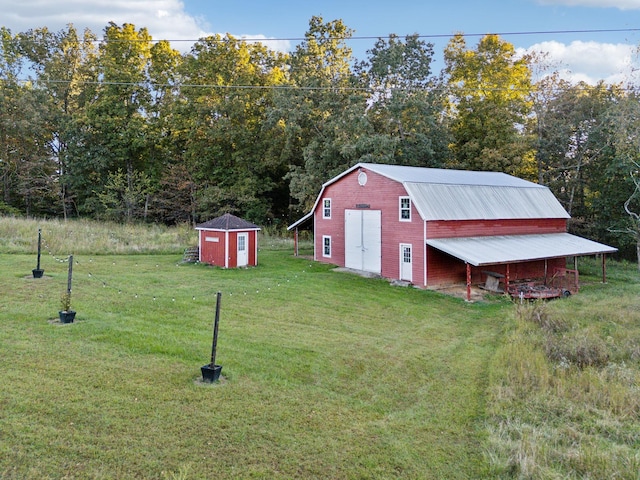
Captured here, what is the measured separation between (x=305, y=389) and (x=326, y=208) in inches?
625

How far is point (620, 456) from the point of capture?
4.99 meters

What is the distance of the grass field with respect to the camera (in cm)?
471

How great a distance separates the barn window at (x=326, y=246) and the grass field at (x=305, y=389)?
901 cm

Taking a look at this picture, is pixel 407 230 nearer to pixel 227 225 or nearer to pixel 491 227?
pixel 491 227

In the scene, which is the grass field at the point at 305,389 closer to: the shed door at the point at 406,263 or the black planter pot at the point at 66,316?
the black planter pot at the point at 66,316

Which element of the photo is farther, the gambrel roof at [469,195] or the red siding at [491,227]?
the gambrel roof at [469,195]

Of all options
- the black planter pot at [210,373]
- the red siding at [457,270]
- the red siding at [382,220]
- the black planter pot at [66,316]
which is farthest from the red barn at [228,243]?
the black planter pot at [210,373]

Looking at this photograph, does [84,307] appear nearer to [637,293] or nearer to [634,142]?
[637,293]

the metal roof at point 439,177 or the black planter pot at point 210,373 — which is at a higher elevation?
the metal roof at point 439,177

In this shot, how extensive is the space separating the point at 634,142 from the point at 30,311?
25.2m

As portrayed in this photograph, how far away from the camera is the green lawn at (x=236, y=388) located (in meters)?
4.65

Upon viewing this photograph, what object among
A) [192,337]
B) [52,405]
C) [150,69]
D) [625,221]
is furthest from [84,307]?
[150,69]

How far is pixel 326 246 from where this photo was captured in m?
21.9

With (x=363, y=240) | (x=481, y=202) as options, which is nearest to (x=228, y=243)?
(x=363, y=240)
